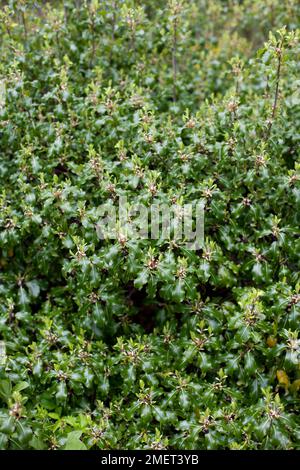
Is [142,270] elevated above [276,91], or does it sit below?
below

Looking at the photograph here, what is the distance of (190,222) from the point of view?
3211 mm

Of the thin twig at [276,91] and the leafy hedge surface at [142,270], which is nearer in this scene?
the leafy hedge surface at [142,270]

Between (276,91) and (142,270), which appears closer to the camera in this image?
(142,270)

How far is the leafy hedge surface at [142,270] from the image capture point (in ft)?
10.2

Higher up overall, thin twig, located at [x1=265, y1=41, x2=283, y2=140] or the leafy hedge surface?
thin twig, located at [x1=265, y1=41, x2=283, y2=140]

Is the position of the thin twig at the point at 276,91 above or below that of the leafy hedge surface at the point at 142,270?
above

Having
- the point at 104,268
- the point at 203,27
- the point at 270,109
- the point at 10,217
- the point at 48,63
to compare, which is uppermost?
the point at 203,27

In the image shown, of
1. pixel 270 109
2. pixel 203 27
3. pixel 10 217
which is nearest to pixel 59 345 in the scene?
pixel 10 217

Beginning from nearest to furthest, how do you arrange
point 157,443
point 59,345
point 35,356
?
point 157,443, point 35,356, point 59,345

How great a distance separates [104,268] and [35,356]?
711 millimetres

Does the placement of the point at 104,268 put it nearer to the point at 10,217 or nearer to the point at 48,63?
the point at 10,217

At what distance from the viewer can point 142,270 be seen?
3.09m

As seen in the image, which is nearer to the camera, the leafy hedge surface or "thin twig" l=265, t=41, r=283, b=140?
the leafy hedge surface

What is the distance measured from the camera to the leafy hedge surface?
311 centimetres
